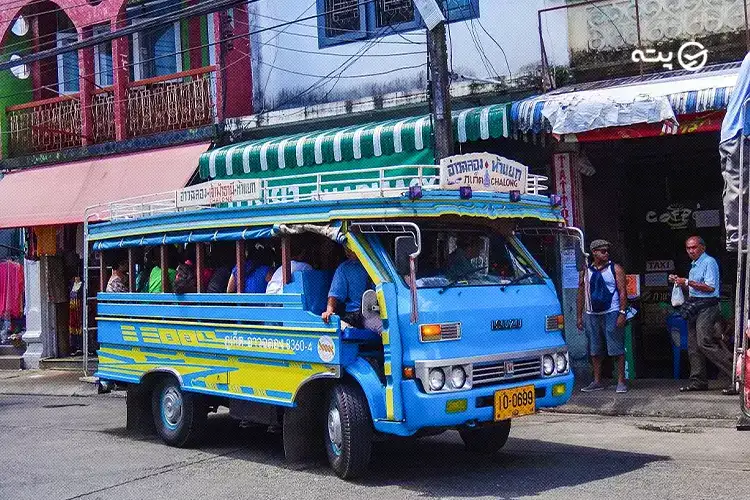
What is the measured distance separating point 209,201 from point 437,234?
2.52 m

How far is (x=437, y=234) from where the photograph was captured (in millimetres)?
8227

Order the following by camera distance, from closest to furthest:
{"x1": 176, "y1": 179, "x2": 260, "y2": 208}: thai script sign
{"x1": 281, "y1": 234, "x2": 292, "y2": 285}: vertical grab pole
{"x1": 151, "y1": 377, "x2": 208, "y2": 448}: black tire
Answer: {"x1": 281, "y1": 234, "x2": 292, "y2": 285}: vertical grab pole < {"x1": 176, "y1": 179, "x2": 260, "y2": 208}: thai script sign < {"x1": 151, "y1": 377, "x2": 208, "y2": 448}: black tire

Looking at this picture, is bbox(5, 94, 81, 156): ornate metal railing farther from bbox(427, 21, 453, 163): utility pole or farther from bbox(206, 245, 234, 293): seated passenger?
bbox(206, 245, 234, 293): seated passenger

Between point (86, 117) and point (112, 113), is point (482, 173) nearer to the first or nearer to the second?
point (112, 113)

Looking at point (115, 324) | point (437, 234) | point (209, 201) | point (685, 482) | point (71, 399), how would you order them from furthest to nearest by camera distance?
point (71, 399)
point (115, 324)
point (209, 201)
point (437, 234)
point (685, 482)

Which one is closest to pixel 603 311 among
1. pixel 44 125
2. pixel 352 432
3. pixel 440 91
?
pixel 440 91

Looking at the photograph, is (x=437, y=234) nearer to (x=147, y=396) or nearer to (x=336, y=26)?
(x=147, y=396)

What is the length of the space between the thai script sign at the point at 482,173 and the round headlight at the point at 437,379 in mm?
Result: 1500

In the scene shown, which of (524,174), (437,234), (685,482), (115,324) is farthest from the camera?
(115,324)

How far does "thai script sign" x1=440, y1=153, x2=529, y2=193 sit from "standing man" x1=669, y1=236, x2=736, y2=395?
3.66m

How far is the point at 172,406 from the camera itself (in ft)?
33.1

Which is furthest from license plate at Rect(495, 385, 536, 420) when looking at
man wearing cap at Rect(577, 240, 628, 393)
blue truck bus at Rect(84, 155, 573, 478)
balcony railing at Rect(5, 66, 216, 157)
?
balcony railing at Rect(5, 66, 216, 157)

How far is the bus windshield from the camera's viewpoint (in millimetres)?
8070

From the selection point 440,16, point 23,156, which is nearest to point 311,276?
point 440,16
